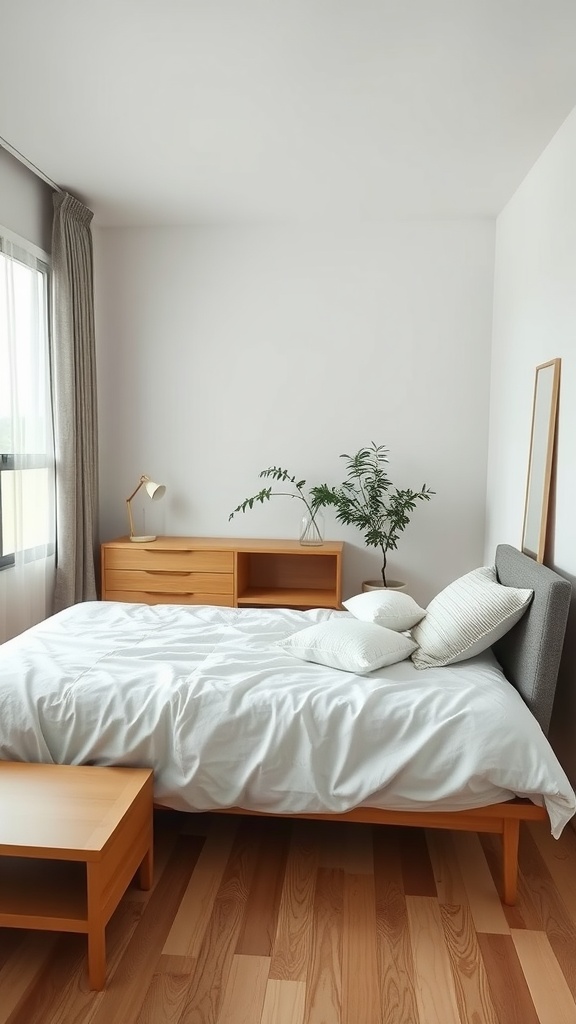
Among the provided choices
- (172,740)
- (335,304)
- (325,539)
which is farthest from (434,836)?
(335,304)

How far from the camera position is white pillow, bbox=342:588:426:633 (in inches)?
109

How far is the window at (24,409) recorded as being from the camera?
3.50 meters

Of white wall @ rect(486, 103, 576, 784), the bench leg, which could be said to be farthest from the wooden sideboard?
the bench leg

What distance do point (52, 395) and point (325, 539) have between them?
1757 mm

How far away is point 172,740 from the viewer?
218 cm

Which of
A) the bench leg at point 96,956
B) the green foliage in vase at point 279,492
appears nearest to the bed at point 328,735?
the bench leg at point 96,956

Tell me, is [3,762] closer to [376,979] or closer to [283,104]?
[376,979]

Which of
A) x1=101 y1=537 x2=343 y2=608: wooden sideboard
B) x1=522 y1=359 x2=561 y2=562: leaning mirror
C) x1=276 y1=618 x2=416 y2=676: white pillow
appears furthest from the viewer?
x1=101 y1=537 x2=343 y2=608: wooden sideboard

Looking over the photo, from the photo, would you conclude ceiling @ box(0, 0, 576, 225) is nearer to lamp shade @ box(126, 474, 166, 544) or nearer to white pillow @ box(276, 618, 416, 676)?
lamp shade @ box(126, 474, 166, 544)

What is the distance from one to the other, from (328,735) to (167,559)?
2.22 m

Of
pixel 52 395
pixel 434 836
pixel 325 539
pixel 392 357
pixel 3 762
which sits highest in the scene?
pixel 392 357

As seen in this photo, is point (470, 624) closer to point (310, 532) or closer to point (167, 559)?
point (310, 532)

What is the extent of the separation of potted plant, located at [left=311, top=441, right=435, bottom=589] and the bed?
1850 millimetres

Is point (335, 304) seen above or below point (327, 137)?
below
